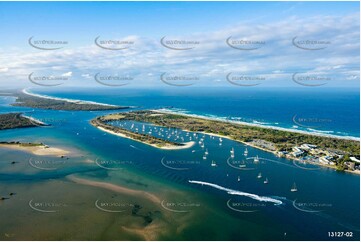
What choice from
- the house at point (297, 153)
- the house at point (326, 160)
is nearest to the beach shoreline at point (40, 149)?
the house at point (297, 153)

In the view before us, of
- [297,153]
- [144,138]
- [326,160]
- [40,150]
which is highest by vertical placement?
[144,138]

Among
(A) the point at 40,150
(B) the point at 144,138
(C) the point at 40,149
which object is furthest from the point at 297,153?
(C) the point at 40,149

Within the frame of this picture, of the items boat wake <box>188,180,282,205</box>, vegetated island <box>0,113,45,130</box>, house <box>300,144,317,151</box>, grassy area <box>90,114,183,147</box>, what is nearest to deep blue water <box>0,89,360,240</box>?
boat wake <box>188,180,282,205</box>

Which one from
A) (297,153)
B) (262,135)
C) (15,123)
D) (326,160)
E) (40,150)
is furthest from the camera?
(15,123)

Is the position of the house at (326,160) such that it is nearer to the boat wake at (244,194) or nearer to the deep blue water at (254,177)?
the deep blue water at (254,177)

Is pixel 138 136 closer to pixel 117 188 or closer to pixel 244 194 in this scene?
pixel 117 188

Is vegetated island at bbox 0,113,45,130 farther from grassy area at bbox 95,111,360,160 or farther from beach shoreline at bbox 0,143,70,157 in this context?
grassy area at bbox 95,111,360,160
